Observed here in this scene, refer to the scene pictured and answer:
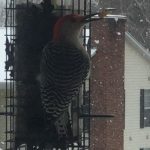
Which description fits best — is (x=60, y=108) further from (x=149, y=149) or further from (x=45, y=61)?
(x=149, y=149)

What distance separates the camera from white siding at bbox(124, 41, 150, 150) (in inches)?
594

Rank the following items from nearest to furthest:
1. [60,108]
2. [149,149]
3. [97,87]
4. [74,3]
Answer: [60,108] → [74,3] → [97,87] → [149,149]

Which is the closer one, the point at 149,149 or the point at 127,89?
the point at 127,89

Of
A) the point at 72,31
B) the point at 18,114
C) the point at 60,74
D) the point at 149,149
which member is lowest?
the point at 149,149

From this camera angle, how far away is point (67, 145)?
14.3 feet

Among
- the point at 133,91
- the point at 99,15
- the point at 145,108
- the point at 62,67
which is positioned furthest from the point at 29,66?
the point at 145,108

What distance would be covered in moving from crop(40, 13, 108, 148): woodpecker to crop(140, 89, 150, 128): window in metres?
11.3

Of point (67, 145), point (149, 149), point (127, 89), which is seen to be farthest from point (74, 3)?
point (149, 149)

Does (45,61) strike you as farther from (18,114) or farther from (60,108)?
(18,114)

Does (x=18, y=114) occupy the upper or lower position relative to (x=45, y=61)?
lower

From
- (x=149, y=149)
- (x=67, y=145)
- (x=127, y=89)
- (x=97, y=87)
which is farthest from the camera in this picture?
(x=149, y=149)

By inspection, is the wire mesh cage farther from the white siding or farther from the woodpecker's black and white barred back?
the white siding

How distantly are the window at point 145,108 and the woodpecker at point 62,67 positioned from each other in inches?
444

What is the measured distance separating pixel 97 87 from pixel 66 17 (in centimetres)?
799
